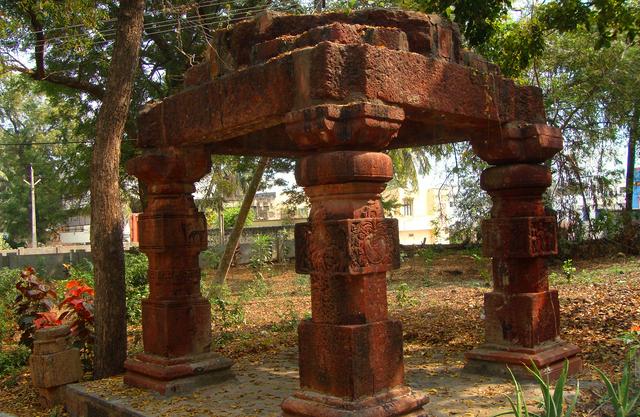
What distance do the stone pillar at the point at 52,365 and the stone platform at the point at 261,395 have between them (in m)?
Answer: 0.25

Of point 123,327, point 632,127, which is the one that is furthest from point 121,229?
point 632,127

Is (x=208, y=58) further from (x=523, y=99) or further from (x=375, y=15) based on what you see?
(x=523, y=99)

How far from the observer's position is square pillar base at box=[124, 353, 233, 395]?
5.21 m

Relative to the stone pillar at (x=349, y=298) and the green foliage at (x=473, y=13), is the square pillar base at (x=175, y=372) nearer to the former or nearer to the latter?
the stone pillar at (x=349, y=298)

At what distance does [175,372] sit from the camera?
17.1ft

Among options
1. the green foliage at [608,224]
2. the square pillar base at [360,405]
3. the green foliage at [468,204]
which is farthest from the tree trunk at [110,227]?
the green foliage at [608,224]

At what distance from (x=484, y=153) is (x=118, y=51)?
3799 millimetres

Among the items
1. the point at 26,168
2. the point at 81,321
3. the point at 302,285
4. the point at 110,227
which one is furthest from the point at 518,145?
the point at 26,168

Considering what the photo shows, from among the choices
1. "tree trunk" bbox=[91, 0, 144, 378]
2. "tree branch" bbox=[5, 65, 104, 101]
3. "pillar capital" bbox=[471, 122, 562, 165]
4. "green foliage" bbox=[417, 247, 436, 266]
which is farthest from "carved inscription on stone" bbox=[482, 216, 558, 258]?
"green foliage" bbox=[417, 247, 436, 266]

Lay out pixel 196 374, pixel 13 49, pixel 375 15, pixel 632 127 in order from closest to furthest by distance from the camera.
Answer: pixel 375 15, pixel 196 374, pixel 13 49, pixel 632 127

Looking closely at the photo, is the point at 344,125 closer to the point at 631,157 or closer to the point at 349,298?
the point at 349,298

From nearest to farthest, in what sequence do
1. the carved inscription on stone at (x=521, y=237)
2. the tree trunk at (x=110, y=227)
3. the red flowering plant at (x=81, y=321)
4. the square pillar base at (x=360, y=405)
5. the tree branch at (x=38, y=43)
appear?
the square pillar base at (x=360, y=405), the carved inscription on stone at (x=521, y=237), the tree trunk at (x=110, y=227), the red flowering plant at (x=81, y=321), the tree branch at (x=38, y=43)

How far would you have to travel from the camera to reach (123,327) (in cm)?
618

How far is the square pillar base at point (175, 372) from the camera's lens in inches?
205
